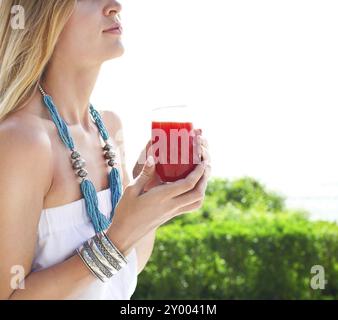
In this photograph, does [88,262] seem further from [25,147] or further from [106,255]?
[25,147]

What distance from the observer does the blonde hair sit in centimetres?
193

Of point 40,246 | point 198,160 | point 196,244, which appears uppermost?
point 198,160

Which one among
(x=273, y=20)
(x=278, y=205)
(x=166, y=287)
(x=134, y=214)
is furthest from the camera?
(x=273, y=20)

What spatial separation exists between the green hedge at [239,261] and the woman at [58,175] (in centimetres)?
345

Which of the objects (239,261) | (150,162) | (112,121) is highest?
(112,121)

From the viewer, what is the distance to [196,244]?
18.4ft

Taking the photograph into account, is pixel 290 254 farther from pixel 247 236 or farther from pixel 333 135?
pixel 333 135

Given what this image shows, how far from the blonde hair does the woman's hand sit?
0.41 m

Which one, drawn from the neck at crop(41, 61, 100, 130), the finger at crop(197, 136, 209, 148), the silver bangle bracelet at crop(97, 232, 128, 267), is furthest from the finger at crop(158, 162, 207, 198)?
the neck at crop(41, 61, 100, 130)

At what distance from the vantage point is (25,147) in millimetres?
1808

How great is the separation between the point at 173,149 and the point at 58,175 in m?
0.33

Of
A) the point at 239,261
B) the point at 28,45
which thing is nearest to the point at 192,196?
the point at 28,45

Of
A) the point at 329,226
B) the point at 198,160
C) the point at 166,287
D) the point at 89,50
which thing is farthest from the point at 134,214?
the point at 329,226

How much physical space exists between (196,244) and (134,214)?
3824 mm
